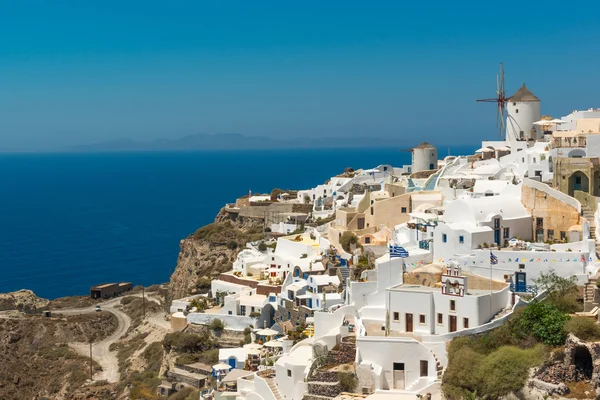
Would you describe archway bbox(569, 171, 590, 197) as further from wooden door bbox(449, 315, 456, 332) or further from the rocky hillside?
the rocky hillside

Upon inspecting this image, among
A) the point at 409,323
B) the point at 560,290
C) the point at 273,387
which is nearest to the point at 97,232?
the point at 273,387

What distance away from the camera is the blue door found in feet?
87.9

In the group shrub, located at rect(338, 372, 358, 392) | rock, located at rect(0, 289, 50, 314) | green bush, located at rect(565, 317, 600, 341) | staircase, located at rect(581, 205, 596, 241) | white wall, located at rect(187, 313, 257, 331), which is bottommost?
rock, located at rect(0, 289, 50, 314)

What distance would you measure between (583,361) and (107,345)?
116 feet

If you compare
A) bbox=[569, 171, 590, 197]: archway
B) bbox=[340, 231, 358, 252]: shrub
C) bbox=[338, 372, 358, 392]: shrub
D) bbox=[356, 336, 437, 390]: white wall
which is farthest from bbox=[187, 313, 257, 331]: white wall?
bbox=[569, 171, 590, 197]: archway

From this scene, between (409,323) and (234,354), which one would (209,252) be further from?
(409,323)

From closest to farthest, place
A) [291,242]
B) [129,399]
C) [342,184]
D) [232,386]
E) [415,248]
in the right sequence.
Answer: [232,386]
[415,248]
[129,399]
[291,242]
[342,184]

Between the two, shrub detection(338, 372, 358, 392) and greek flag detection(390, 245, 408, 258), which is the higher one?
greek flag detection(390, 245, 408, 258)

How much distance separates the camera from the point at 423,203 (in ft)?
130

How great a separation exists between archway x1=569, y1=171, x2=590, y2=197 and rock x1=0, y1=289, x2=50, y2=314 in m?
42.0

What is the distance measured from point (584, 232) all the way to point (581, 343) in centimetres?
756

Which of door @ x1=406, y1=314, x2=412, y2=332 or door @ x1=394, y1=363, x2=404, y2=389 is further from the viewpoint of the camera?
door @ x1=406, y1=314, x2=412, y2=332

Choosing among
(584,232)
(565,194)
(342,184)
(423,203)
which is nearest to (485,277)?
(584,232)

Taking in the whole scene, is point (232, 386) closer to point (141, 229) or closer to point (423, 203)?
point (423, 203)
